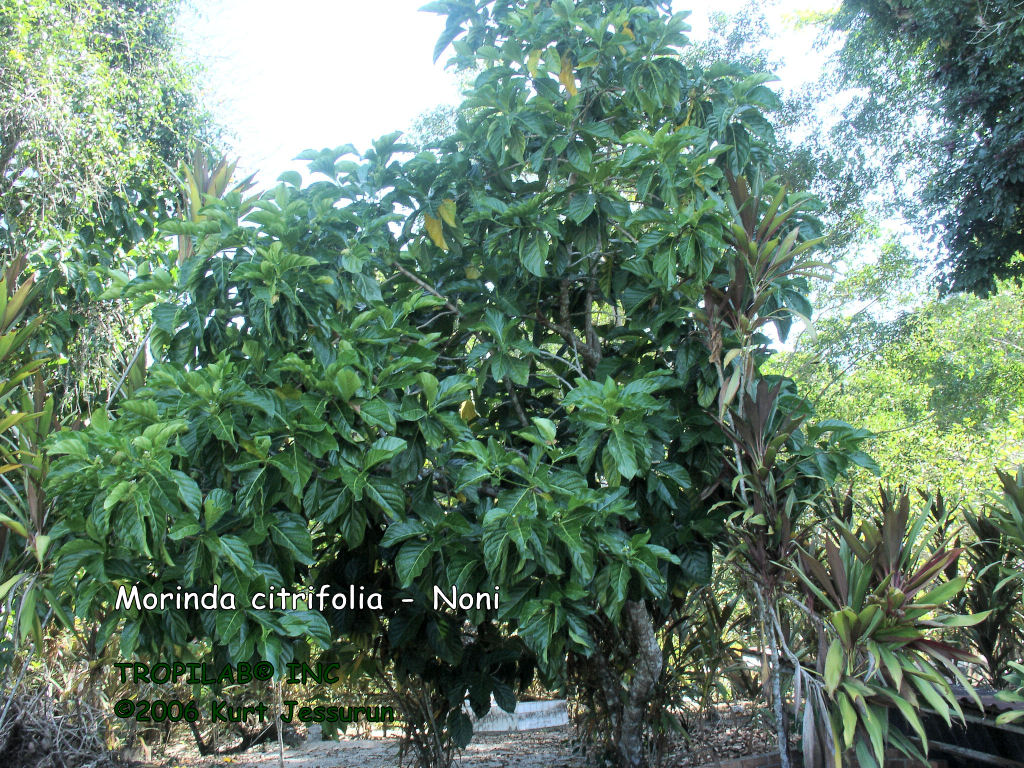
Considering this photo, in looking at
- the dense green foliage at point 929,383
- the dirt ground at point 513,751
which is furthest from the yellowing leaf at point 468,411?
the dense green foliage at point 929,383

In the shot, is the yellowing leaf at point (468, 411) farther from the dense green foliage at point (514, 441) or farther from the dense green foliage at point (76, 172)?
the dense green foliage at point (76, 172)

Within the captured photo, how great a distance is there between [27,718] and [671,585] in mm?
3493

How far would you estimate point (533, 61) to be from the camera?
2.76m

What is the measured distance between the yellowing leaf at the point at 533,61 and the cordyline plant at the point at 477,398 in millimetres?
12

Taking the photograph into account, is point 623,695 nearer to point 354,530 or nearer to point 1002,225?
point 354,530

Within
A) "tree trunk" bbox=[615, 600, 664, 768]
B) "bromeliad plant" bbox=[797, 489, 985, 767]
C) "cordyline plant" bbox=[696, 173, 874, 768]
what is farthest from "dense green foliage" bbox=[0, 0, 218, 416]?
"bromeliad plant" bbox=[797, 489, 985, 767]

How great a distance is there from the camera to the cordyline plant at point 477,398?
196 centimetres

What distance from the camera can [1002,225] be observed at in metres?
5.76

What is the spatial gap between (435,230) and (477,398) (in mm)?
698

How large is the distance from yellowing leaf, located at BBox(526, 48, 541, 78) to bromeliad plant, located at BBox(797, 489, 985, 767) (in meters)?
1.99

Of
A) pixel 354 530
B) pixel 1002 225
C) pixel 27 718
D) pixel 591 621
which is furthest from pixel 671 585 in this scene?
pixel 1002 225

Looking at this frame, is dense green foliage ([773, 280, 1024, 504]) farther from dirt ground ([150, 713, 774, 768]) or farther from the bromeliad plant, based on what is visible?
the bromeliad plant

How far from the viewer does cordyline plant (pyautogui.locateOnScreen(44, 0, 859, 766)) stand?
1958 mm

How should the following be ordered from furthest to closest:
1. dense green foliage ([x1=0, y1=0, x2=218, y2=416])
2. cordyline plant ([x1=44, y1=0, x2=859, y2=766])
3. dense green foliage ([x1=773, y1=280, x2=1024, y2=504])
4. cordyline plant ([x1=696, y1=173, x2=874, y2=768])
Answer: dense green foliage ([x1=773, y1=280, x2=1024, y2=504]) < dense green foliage ([x1=0, y1=0, x2=218, y2=416]) < cordyline plant ([x1=696, y1=173, x2=874, y2=768]) < cordyline plant ([x1=44, y1=0, x2=859, y2=766])
